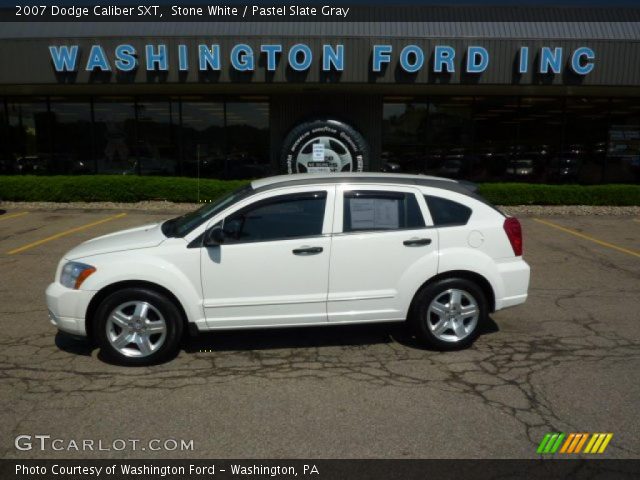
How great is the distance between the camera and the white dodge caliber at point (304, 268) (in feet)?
15.1

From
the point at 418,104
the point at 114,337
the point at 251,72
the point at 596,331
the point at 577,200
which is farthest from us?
the point at 418,104

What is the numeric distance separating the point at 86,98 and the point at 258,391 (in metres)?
16.0

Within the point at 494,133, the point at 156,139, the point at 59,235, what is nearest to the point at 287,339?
the point at 59,235

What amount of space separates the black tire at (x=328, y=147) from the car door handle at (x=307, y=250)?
Answer: 33.7 ft

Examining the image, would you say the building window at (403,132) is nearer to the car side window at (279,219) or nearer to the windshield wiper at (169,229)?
the windshield wiper at (169,229)

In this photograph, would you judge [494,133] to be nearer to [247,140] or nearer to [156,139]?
[247,140]

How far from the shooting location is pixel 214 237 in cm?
461

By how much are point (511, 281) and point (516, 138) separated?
538 inches

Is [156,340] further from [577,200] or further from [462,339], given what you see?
[577,200]

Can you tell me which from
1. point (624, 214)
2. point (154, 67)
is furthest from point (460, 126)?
point (154, 67)

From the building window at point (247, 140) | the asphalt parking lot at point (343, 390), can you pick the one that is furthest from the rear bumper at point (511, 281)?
the building window at point (247, 140)

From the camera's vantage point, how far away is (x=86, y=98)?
17.2 m
